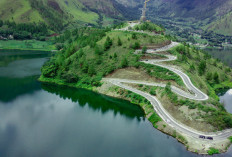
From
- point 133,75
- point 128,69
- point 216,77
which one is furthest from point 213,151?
point 216,77

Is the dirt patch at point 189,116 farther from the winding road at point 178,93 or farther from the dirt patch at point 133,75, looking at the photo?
the dirt patch at point 133,75

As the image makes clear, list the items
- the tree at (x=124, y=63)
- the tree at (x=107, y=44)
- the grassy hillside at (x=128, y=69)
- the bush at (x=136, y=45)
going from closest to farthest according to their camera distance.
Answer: the grassy hillside at (x=128, y=69) → the tree at (x=124, y=63) → the bush at (x=136, y=45) → the tree at (x=107, y=44)

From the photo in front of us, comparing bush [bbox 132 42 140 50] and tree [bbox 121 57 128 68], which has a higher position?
bush [bbox 132 42 140 50]

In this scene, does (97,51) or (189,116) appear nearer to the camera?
(189,116)

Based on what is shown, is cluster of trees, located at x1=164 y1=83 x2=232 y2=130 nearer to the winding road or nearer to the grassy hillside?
the winding road

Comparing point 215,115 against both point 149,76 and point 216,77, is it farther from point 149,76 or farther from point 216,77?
point 216,77

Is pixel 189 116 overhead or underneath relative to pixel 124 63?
Result: underneath

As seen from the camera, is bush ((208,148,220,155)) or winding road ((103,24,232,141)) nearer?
bush ((208,148,220,155))

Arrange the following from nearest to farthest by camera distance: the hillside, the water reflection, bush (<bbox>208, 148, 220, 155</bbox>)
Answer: bush (<bbox>208, 148, 220, 155</bbox>)
the hillside
the water reflection

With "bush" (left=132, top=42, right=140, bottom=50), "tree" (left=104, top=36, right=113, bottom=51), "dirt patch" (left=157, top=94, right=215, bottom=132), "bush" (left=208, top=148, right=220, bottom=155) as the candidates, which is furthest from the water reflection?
"bush" (left=132, top=42, right=140, bottom=50)

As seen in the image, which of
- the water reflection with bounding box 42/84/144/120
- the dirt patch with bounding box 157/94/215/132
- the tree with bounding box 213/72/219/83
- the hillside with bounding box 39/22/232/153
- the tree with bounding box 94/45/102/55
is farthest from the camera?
the tree with bounding box 94/45/102/55

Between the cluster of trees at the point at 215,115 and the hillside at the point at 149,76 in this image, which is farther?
the hillside at the point at 149,76

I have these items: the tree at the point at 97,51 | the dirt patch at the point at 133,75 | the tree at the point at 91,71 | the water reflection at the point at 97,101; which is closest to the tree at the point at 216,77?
the dirt patch at the point at 133,75
